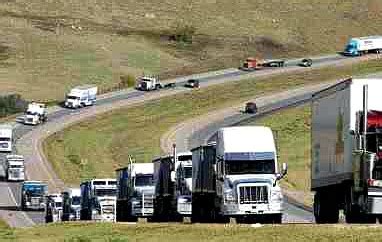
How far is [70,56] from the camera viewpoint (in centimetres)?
18962

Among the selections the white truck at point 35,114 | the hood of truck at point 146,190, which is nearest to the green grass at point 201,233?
the hood of truck at point 146,190

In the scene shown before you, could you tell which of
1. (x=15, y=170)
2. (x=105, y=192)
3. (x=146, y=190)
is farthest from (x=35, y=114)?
(x=146, y=190)

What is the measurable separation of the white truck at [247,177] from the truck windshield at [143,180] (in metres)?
18.4

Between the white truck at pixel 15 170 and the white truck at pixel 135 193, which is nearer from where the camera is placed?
the white truck at pixel 135 193

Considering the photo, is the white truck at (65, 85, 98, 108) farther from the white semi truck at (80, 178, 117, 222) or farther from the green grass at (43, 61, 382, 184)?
the white semi truck at (80, 178, 117, 222)

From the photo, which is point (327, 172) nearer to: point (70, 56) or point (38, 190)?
point (38, 190)

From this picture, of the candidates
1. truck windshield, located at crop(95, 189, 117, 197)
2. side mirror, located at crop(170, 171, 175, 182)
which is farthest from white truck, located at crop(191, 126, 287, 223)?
truck windshield, located at crop(95, 189, 117, 197)

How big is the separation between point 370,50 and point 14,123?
61515mm

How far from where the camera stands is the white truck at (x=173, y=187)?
201 feet

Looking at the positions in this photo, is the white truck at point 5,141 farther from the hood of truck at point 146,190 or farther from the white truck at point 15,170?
the hood of truck at point 146,190

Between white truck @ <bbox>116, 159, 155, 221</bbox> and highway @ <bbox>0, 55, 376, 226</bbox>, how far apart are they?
35.0 ft

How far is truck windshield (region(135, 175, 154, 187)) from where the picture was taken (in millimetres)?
71812

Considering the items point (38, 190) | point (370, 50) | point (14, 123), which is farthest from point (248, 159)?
point (370, 50)

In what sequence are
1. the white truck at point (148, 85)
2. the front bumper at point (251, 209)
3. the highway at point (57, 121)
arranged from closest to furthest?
the front bumper at point (251, 209)
the highway at point (57, 121)
the white truck at point (148, 85)
